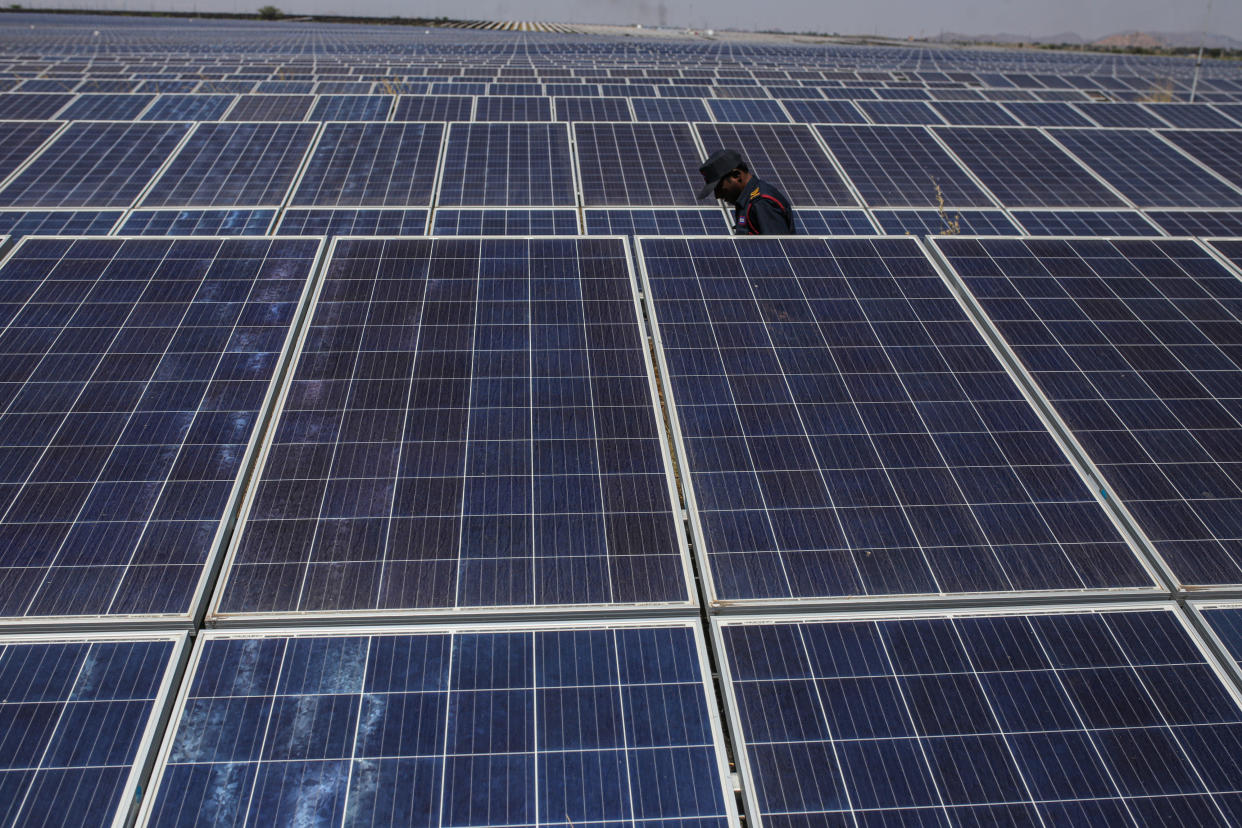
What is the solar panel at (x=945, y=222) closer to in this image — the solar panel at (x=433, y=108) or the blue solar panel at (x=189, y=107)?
the solar panel at (x=433, y=108)

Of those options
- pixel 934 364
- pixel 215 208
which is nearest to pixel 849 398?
pixel 934 364

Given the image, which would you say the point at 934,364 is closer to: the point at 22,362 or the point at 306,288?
the point at 306,288

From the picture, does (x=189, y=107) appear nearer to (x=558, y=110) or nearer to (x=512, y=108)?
(x=512, y=108)

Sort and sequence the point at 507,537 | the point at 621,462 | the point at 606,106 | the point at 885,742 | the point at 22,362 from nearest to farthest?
the point at 885,742
the point at 507,537
the point at 621,462
the point at 22,362
the point at 606,106

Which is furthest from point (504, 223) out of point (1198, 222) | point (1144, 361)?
point (1198, 222)

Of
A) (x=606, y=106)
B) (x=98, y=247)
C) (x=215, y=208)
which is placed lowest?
(x=98, y=247)

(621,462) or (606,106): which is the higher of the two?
(606,106)

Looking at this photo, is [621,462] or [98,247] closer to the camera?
[621,462]
